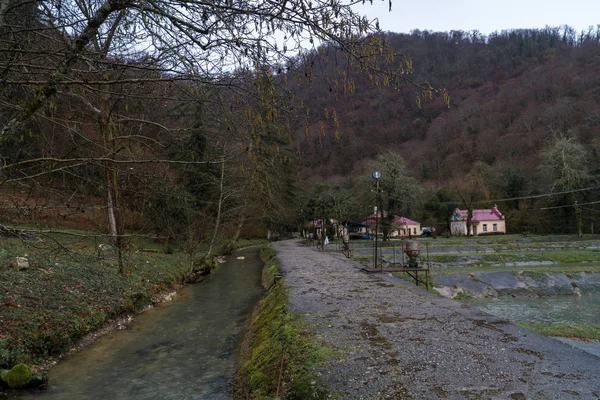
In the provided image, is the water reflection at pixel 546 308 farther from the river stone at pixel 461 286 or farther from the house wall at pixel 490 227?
the house wall at pixel 490 227

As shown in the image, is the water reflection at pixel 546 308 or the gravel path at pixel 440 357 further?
the water reflection at pixel 546 308

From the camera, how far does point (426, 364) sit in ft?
15.0

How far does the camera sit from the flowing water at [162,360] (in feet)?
19.4

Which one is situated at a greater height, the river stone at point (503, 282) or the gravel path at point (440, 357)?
the gravel path at point (440, 357)

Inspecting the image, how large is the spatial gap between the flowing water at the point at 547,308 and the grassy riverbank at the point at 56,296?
32.5ft

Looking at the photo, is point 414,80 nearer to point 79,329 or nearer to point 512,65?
point 79,329

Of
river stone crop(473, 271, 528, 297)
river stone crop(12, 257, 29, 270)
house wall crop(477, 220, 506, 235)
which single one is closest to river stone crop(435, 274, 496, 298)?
river stone crop(473, 271, 528, 297)

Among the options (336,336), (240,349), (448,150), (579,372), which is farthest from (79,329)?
(448,150)

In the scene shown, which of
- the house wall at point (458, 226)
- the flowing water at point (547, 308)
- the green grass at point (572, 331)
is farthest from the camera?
the house wall at point (458, 226)

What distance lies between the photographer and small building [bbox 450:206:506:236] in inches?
2231

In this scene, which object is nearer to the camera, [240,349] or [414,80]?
[414,80]

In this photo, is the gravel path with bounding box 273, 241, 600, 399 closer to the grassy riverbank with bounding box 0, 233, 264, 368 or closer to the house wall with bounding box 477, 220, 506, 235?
the grassy riverbank with bounding box 0, 233, 264, 368

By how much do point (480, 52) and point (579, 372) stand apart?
117 m

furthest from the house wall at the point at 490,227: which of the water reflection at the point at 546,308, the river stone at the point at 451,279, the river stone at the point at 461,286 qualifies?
the river stone at the point at 461,286
